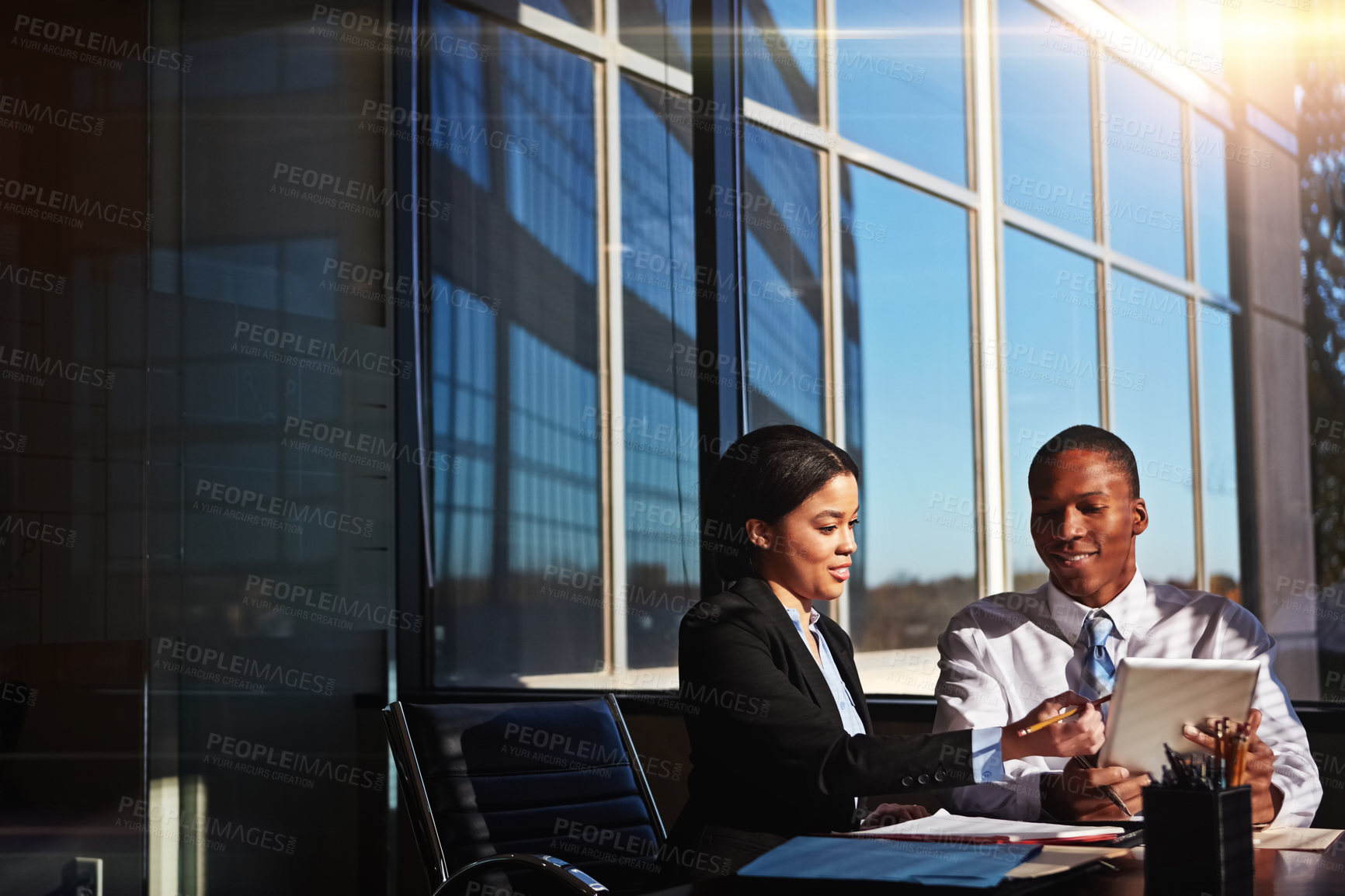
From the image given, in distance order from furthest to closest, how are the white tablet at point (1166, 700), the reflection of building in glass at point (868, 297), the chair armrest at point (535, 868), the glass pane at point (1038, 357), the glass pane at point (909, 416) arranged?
the glass pane at point (909, 416), the glass pane at point (1038, 357), the reflection of building in glass at point (868, 297), the chair armrest at point (535, 868), the white tablet at point (1166, 700)

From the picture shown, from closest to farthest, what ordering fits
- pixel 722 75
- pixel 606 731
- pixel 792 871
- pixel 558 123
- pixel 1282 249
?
pixel 792 871
pixel 606 731
pixel 1282 249
pixel 722 75
pixel 558 123

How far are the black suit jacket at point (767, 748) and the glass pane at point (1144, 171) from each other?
1.89 m

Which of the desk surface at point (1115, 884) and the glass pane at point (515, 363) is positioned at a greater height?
the glass pane at point (515, 363)

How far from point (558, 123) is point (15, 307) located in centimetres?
200

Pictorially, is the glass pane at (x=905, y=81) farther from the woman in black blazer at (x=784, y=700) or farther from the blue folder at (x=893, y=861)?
the blue folder at (x=893, y=861)

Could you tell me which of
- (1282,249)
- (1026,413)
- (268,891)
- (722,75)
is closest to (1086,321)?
(1026,413)

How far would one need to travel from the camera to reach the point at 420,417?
483cm

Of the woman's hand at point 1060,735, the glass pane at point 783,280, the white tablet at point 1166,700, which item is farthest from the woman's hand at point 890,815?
the glass pane at point 783,280

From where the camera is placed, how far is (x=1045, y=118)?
12.3 feet

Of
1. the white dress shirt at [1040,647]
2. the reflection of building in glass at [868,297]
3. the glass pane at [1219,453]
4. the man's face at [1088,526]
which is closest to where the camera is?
the white dress shirt at [1040,647]

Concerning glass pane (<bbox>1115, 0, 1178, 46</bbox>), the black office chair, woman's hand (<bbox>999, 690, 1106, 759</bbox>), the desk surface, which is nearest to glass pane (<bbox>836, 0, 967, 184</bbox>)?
glass pane (<bbox>1115, 0, 1178, 46</bbox>)

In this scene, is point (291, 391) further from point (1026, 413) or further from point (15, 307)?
point (1026, 413)

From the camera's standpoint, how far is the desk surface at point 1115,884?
5.06 feet

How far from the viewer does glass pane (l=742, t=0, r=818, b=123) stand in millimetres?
4105
